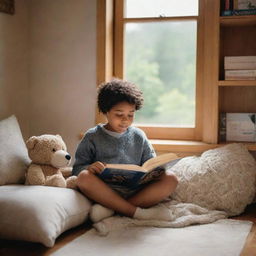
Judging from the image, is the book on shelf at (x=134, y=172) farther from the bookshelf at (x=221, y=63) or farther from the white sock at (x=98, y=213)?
the bookshelf at (x=221, y=63)

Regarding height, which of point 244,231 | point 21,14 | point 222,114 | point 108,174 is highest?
point 21,14

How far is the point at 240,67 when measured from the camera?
2.79m

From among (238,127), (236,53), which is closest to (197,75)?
(236,53)

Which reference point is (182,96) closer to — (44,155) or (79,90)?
(79,90)

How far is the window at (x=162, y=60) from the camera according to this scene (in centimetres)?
299

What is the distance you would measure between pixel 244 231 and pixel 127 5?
1597mm

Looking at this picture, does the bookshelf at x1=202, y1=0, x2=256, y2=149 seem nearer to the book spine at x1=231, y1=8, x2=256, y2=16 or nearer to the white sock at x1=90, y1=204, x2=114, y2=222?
the book spine at x1=231, y1=8, x2=256, y2=16

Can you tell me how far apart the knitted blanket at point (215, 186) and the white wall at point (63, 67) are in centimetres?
75

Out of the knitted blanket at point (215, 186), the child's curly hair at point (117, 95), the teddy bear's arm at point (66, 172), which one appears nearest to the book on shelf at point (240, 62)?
the knitted blanket at point (215, 186)

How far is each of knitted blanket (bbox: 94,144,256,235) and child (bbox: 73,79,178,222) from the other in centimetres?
12

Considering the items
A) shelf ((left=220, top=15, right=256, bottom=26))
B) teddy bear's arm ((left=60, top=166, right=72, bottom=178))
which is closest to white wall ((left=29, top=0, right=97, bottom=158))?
teddy bear's arm ((left=60, top=166, right=72, bottom=178))

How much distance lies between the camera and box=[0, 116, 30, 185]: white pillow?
2.35 m

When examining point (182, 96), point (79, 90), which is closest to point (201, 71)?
point (182, 96)

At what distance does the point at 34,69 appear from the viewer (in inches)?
122
